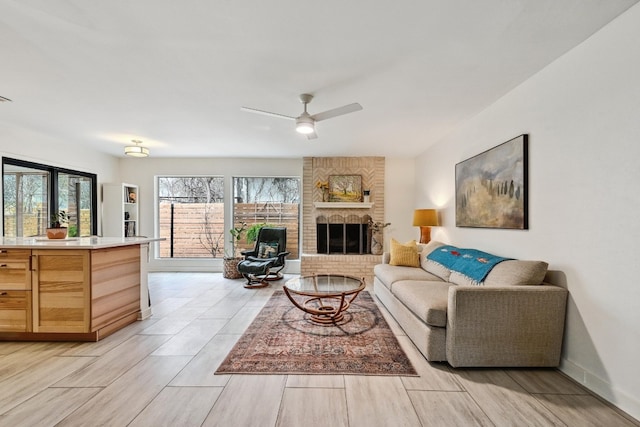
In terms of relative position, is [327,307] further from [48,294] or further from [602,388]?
[48,294]

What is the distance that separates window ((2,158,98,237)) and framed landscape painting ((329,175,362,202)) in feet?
14.6

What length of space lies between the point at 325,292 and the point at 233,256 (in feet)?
11.3

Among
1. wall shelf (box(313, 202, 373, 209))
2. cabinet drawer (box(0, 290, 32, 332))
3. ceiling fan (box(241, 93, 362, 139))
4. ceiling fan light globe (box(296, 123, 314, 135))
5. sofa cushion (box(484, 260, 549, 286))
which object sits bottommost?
cabinet drawer (box(0, 290, 32, 332))

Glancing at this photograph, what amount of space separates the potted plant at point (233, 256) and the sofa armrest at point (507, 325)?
4.23 m

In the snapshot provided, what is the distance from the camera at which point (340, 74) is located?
2.46m

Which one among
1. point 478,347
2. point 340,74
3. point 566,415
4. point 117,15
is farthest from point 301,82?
point 566,415

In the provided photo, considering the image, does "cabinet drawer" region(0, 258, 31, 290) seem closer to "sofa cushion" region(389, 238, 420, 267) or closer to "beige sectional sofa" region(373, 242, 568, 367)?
"beige sectional sofa" region(373, 242, 568, 367)

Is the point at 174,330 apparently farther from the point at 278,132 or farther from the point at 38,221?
the point at 38,221

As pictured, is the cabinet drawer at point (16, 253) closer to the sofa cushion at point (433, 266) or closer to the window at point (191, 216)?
the window at point (191, 216)

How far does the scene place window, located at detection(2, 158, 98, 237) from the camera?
13.2 feet

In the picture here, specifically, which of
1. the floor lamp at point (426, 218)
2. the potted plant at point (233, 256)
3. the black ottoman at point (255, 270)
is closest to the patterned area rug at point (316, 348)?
the black ottoman at point (255, 270)

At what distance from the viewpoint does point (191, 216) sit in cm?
621

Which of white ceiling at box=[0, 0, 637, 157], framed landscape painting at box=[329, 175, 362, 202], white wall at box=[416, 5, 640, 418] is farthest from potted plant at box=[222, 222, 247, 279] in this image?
white wall at box=[416, 5, 640, 418]

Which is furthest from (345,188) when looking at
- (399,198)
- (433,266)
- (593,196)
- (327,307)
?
(593,196)
